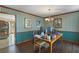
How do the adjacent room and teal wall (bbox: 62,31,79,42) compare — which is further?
teal wall (bbox: 62,31,79,42)

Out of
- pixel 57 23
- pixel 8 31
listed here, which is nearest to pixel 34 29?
pixel 57 23

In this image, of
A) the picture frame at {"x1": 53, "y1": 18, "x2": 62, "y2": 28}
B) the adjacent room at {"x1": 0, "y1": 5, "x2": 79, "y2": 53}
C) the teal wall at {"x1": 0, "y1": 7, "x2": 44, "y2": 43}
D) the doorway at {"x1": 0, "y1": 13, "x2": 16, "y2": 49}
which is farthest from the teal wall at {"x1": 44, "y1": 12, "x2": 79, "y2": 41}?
the doorway at {"x1": 0, "y1": 13, "x2": 16, "y2": 49}

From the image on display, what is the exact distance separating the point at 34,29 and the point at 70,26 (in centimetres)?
229

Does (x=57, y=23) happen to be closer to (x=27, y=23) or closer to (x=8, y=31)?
(x=27, y=23)

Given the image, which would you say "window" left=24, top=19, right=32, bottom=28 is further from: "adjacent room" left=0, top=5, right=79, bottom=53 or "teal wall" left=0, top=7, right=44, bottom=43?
"teal wall" left=0, top=7, right=44, bottom=43

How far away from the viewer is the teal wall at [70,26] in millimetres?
4258

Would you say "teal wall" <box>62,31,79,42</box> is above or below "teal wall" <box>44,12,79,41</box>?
below

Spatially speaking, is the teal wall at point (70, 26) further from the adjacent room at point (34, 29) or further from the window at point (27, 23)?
the window at point (27, 23)

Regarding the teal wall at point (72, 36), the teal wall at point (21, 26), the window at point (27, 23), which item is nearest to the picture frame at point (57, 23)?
the teal wall at point (72, 36)

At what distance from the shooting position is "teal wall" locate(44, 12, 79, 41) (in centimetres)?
426

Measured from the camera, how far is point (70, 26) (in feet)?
15.0

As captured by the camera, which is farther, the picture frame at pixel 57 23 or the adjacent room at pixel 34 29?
the picture frame at pixel 57 23

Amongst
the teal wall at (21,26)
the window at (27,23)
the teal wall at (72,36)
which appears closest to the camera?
the teal wall at (21,26)
